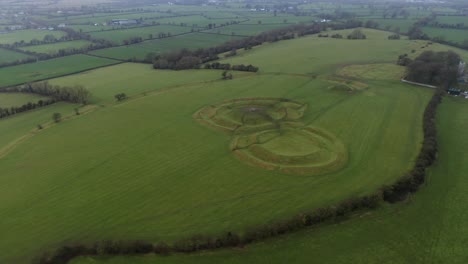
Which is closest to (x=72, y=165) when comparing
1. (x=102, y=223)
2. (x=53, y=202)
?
(x=53, y=202)

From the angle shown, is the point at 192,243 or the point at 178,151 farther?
the point at 178,151

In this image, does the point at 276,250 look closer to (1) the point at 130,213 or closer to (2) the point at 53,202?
(1) the point at 130,213

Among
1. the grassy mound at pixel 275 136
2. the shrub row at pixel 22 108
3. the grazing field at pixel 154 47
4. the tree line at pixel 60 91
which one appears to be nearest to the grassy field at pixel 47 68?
the grazing field at pixel 154 47

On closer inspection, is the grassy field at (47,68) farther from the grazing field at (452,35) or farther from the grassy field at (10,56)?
the grazing field at (452,35)

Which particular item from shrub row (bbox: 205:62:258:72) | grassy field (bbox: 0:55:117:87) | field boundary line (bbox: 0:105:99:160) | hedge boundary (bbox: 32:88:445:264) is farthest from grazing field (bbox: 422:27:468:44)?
field boundary line (bbox: 0:105:99:160)

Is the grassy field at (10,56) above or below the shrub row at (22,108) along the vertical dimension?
above

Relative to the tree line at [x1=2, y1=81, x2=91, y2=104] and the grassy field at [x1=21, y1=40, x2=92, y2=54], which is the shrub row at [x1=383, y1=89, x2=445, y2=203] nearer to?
the tree line at [x1=2, y1=81, x2=91, y2=104]
